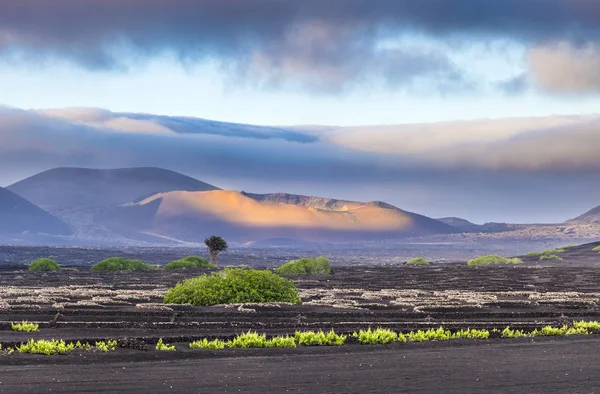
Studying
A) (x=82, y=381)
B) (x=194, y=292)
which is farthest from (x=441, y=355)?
(x=194, y=292)

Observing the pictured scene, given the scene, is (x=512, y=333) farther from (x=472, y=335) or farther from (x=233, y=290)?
(x=233, y=290)

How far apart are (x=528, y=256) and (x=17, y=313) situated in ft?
335

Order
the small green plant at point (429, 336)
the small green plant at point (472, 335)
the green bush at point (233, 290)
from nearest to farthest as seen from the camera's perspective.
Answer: the small green plant at point (429, 336) < the small green plant at point (472, 335) < the green bush at point (233, 290)

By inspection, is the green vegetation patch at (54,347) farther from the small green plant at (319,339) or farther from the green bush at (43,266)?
the green bush at (43,266)

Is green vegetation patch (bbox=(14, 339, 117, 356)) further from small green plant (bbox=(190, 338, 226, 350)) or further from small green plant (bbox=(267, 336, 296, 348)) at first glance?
small green plant (bbox=(267, 336, 296, 348))

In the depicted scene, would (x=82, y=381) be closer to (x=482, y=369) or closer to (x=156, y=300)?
(x=482, y=369)

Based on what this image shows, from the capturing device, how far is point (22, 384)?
14414 mm

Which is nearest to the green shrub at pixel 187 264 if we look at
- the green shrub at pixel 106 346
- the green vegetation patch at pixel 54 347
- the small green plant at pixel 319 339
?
the small green plant at pixel 319 339

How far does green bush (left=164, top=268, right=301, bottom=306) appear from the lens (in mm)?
32031

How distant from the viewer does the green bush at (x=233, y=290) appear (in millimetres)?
32031

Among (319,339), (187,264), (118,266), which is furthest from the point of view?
(187,264)

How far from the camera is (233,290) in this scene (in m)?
32.6

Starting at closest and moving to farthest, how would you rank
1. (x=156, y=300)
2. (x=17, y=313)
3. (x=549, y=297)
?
1. (x=17, y=313)
2. (x=156, y=300)
3. (x=549, y=297)

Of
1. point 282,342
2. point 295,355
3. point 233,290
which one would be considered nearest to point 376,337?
point 282,342
